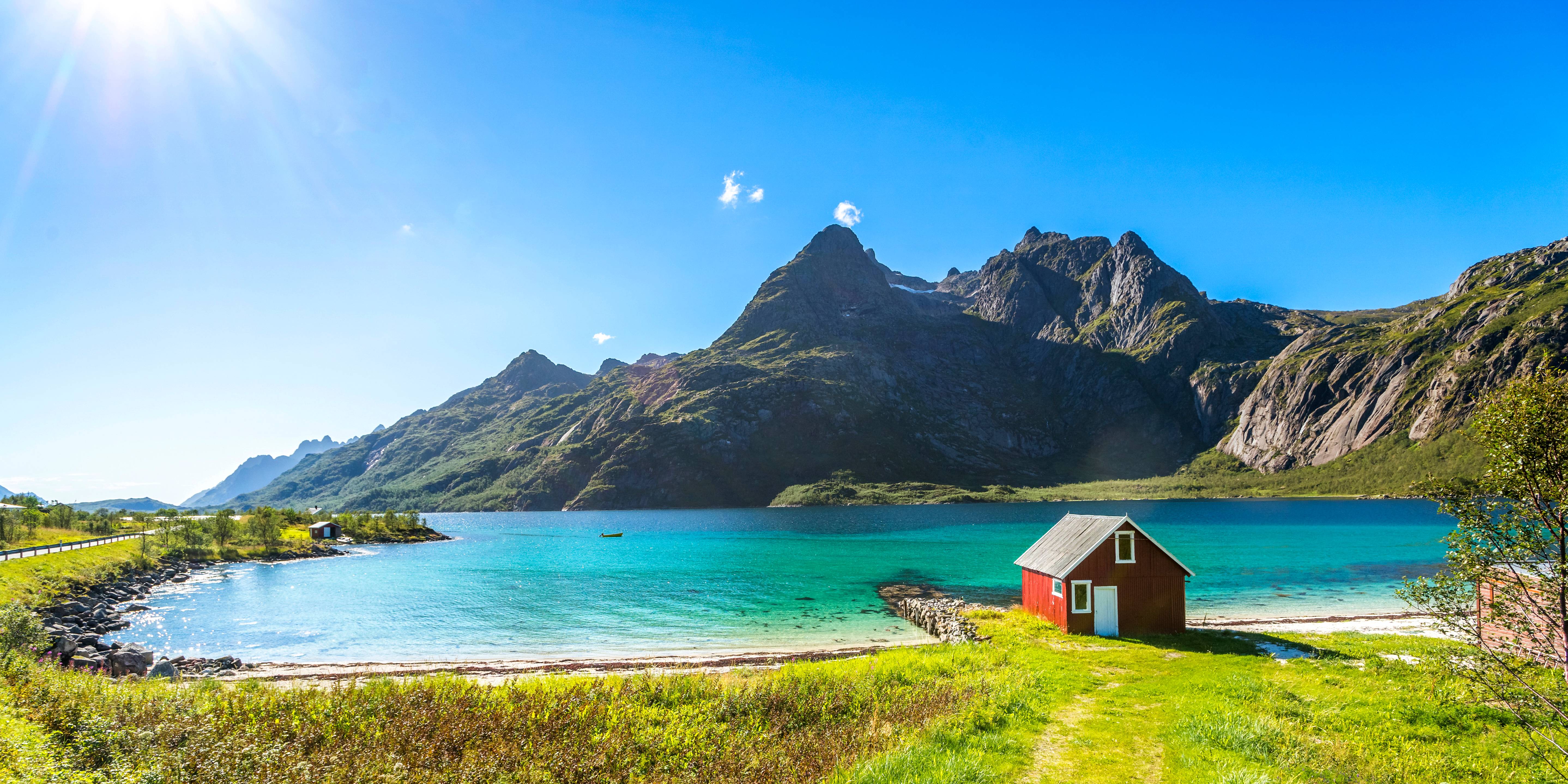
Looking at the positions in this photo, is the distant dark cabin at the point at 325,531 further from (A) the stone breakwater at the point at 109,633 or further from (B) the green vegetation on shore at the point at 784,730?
(B) the green vegetation on shore at the point at 784,730

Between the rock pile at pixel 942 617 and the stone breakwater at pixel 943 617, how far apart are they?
0.03 metres

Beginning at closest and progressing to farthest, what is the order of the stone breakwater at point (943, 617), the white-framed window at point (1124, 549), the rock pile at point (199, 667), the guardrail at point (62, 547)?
the rock pile at point (199, 667) < the white-framed window at point (1124, 549) < the stone breakwater at point (943, 617) < the guardrail at point (62, 547)

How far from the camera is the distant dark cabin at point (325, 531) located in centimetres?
11556

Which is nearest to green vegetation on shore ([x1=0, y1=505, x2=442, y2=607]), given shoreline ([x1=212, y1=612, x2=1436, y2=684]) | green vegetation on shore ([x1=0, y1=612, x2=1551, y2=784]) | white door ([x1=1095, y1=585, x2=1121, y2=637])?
shoreline ([x1=212, y1=612, x2=1436, y2=684])

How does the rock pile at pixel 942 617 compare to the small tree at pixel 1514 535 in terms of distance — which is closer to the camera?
the small tree at pixel 1514 535

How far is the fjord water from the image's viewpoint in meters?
42.4

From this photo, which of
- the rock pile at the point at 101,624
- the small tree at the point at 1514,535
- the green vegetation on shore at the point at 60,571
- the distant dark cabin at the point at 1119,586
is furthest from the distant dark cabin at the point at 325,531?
the small tree at the point at 1514,535

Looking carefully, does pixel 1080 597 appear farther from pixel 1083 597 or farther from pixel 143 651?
pixel 143 651

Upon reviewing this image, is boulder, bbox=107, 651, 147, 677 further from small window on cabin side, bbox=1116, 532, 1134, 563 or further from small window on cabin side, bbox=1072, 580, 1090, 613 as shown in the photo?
small window on cabin side, bbox=1116, 532, 1134, 563

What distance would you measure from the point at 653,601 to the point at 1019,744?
4586 cm

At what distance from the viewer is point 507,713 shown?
15.7 m

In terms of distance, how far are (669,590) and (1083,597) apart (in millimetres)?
41834

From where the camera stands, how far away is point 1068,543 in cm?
3556

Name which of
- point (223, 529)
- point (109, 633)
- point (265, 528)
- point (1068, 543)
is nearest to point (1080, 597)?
point (1068, 543)
